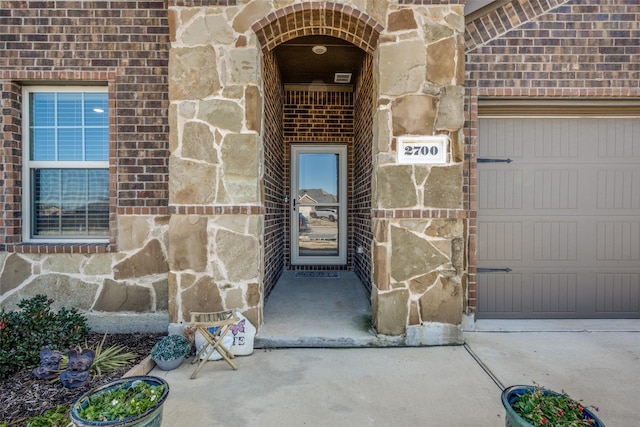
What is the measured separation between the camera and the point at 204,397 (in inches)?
99.9

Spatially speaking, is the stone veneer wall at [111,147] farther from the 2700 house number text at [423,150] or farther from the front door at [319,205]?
the front door at [319,205]

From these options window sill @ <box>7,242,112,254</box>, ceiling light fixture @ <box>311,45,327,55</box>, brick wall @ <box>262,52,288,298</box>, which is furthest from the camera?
ceiling light fixture @ <box>311,45,327,55</box>

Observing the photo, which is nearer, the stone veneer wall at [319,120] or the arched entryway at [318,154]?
the arched entryway at [318,154]

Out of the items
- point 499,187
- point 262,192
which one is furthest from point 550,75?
point 262,192

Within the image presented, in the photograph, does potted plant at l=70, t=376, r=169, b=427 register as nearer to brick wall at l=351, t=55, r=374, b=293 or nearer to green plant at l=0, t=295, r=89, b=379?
green plant at l=0, t=295, r=89, b=379

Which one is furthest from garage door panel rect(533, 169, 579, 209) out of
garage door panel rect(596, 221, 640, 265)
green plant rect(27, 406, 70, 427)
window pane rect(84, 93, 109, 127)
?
window pane rect(84, 93, 109, 127)

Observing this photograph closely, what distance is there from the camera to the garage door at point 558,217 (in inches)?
157

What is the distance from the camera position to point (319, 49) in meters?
4.53

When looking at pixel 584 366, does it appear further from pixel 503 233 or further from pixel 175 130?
pixel 175 130

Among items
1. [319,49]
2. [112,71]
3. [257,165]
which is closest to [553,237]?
[257,165]

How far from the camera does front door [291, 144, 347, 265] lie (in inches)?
247

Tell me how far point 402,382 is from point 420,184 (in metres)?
1.78

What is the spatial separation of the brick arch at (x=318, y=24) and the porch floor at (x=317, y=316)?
2921 millimetres

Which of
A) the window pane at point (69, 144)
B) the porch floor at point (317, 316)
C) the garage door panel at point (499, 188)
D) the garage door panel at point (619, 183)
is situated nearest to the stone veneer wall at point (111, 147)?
the window pane at point (69, 144)
